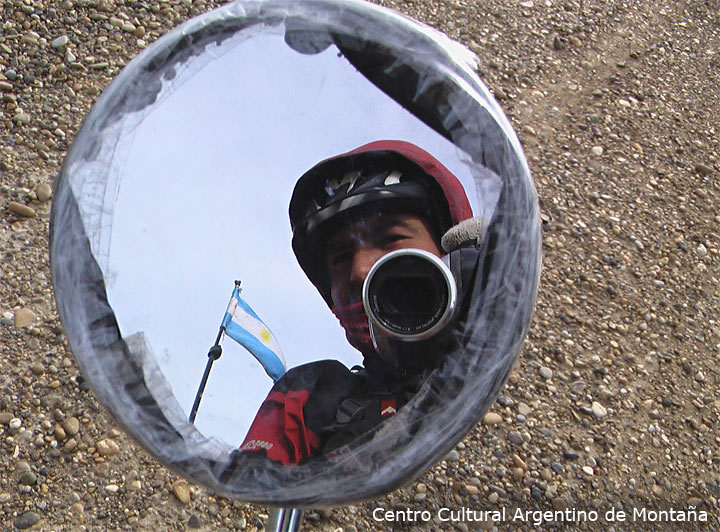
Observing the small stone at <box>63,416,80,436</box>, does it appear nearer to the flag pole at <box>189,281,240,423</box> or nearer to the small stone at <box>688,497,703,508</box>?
the flag pole at <box>189,281,240,423</box>

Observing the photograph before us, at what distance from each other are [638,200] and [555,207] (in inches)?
16.7

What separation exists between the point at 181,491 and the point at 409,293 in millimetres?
1426

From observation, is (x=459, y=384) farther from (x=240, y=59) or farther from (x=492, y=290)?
(x=240, y=59)

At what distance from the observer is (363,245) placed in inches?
40.4

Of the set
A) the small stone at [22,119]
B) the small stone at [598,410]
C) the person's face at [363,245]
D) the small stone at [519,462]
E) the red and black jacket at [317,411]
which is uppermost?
the person's face at [363,245]

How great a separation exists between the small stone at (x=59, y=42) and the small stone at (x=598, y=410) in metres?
2.66

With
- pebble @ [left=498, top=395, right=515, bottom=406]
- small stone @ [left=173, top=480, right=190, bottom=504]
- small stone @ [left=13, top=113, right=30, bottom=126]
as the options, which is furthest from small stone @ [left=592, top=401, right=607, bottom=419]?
→ small stone @ [left=13, top=113, right=30, bottom=126]

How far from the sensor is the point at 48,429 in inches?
86.6

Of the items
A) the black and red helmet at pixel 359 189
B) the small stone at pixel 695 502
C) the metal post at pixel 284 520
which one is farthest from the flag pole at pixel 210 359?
the small stone at pixel 695 502

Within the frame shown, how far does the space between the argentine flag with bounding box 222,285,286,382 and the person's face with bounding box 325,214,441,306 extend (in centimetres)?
11

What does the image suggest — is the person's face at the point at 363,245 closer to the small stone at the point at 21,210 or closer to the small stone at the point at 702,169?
the small stone at the point at 21,210

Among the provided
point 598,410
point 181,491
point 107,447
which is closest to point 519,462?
point 598,410

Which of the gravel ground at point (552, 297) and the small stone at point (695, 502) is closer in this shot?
the gravel ground at point (552, 297)

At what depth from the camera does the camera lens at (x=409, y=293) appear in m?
0.96
